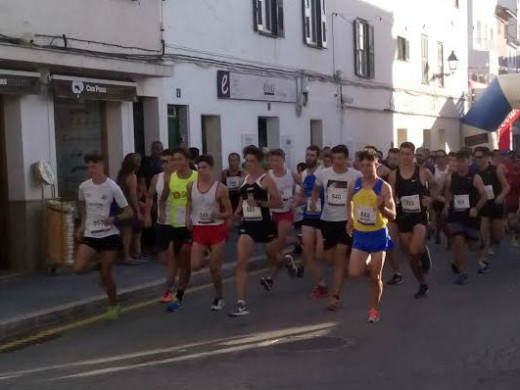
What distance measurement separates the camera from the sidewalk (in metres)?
9.17

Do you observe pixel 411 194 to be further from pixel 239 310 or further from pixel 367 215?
pixel 239 310

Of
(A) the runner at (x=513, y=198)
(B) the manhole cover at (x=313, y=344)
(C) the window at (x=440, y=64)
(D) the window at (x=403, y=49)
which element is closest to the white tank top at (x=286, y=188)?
(B) the manhole cover at (x=313, y=344)

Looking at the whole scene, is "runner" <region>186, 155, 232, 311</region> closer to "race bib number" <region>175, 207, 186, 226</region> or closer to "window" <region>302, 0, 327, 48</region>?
"race bib number" <region>175, 207, 186, 226</region>

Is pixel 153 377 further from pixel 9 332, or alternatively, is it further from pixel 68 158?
pixel 68 158

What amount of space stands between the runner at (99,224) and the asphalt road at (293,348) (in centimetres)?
64

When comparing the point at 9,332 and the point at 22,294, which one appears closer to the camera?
the point at 9,332

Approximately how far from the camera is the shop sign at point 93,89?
12.4 meters

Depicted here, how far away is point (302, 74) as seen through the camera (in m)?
20.5

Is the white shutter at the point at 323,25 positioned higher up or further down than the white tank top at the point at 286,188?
higher up

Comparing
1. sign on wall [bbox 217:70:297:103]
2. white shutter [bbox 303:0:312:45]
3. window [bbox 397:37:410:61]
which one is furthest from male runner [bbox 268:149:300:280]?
window [bbox 397:37:410:61]

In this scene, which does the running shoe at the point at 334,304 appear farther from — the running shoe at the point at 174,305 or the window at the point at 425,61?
the window at the point at 425,61

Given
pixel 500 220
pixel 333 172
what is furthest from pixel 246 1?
pixel 333 172

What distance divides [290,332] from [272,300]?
6.38 ft

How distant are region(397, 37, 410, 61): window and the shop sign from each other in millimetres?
14372
